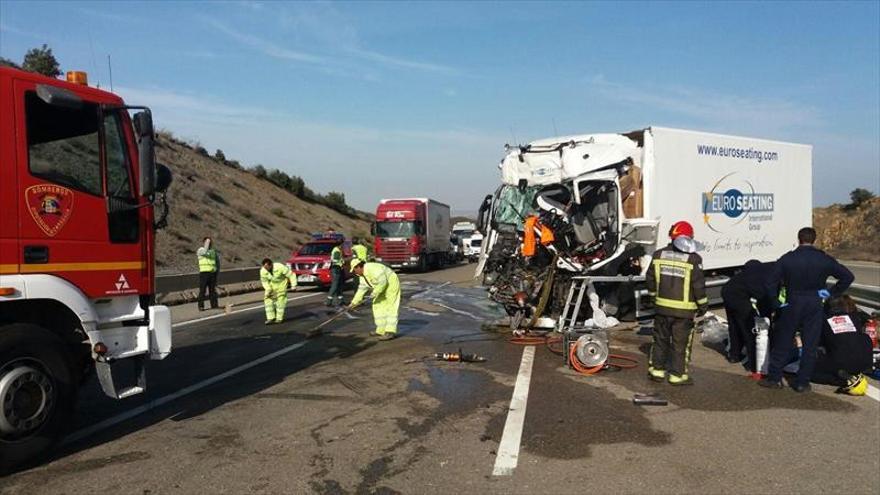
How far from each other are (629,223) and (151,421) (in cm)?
755

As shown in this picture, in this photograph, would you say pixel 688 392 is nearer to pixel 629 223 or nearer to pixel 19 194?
pixel 629 223

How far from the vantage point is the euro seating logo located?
12.5 m

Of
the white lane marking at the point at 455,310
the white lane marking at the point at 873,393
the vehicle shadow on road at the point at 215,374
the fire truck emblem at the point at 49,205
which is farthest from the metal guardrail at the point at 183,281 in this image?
the white lane marking at the point at 873,393

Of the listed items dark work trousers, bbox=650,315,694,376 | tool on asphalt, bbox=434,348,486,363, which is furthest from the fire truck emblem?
dark work trousers, bbox=650,315,694,376

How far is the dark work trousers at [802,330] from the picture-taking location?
23.6 feet

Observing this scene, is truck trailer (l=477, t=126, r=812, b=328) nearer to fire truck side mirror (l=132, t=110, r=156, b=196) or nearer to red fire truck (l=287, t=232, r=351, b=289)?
fire truck side mirror (l=132, t=110, r=156, b=196)

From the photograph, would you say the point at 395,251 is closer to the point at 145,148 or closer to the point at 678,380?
the point at 678,380

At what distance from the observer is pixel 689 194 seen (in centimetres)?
1179

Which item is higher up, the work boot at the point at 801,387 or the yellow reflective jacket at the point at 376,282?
the yellow reflective jacket at the point at 376,282

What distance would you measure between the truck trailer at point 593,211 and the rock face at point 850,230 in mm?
37671

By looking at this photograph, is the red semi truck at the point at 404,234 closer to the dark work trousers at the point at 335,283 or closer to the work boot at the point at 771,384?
the dark work trousers at the point at 335,283

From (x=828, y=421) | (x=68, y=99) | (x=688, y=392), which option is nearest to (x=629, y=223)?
(x=688, y=392)

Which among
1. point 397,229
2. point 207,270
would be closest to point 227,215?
point 397,229

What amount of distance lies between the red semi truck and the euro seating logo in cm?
1889
